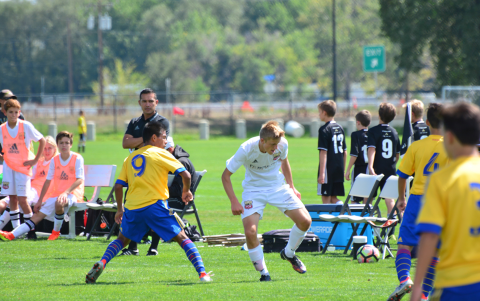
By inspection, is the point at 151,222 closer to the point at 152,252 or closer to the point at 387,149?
the point at 152,252

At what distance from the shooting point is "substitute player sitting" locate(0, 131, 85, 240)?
9.55 m

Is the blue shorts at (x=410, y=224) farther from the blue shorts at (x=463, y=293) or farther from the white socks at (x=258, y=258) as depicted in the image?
the blue shorts at (x=463, y=293)

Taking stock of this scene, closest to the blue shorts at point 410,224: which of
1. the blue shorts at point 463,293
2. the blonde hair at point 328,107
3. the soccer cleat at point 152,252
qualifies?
the blue shorts at point 463,293

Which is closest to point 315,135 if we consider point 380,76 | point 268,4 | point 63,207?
point 63,207

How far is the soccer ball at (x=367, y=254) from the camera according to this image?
7664 mm

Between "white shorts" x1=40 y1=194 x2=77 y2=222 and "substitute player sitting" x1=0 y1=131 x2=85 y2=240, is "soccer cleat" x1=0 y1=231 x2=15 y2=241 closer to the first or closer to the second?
"substitute player sitting" x1=0 y1=131 x2=85 y2=240

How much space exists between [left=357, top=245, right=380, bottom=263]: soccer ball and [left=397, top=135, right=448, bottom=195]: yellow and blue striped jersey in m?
2.31

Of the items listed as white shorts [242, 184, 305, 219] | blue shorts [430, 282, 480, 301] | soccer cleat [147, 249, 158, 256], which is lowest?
Answer: soccer cleat [147, 249, 158, 256]

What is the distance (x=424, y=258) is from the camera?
3.05 metres

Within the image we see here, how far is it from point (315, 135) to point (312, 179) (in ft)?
76.9

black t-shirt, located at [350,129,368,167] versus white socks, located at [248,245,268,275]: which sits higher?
black t-shirt, located at [350,129,368,167]

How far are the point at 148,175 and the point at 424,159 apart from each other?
2.63 meters

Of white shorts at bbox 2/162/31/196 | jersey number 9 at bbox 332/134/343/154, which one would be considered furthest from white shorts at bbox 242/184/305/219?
white shorts at bbox 2/162/31/196

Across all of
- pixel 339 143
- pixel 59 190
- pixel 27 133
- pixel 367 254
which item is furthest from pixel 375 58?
pixel 367 254
